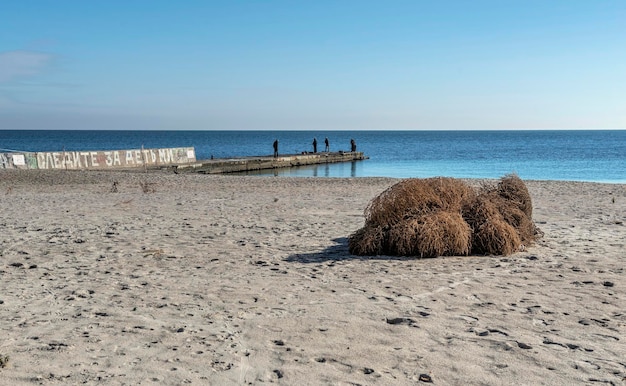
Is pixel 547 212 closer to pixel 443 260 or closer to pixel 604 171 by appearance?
pixel 443 260

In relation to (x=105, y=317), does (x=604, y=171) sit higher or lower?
lower

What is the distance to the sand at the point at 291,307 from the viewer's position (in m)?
4.89

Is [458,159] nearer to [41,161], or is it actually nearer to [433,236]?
[41,161]

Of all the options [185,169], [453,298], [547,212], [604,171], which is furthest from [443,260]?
[604,171]

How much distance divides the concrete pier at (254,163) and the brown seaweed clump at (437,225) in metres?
27.9

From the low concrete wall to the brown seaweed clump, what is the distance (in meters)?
26.7

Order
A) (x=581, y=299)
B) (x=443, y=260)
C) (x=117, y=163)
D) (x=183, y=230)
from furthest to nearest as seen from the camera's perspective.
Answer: (x=117, y=163) < (x=183, y=230) < (x=443, y=260) < (x=581, y=299)

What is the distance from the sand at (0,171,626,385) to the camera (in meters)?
4.89

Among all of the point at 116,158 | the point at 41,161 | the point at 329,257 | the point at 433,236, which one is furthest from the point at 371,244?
the point at 116,158

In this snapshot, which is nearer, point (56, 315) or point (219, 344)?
point (219, 344)

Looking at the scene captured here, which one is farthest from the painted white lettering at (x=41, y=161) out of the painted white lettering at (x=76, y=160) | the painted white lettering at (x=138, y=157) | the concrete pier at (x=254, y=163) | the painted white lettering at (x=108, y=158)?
the concrete pier at (x=254, y=163)

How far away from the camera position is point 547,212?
15.2 meters

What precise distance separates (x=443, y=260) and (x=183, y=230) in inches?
200

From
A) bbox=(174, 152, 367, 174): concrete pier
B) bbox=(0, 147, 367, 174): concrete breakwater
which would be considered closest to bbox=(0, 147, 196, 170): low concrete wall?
bbox=(0, 147, 367, 174): concrete breakwater
